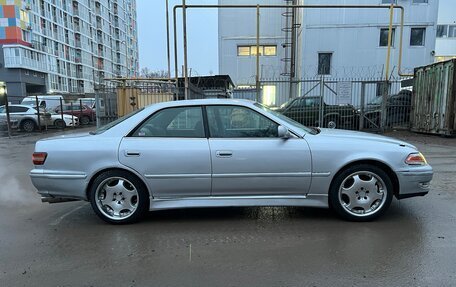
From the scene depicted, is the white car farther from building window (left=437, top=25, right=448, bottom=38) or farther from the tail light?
building window (left=437, top=25, right=448, bottom=38)

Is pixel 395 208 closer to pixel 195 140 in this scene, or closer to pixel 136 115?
pixel 195 140

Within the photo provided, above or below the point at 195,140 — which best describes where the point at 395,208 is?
below

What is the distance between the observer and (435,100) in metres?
13.0

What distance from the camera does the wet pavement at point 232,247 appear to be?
326 cm

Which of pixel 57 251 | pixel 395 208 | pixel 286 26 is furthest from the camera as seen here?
pixel 286 26

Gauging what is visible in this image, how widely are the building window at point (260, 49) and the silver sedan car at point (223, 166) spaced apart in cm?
2278

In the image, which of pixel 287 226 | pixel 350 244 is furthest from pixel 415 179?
pixel 287 226

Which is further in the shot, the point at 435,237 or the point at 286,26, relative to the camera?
the point at 286,26

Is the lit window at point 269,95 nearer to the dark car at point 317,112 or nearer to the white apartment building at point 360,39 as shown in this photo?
the white apartment building at point 360,39

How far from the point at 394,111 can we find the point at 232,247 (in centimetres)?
1316

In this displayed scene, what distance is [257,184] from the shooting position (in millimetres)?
4445

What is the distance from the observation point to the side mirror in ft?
14.3

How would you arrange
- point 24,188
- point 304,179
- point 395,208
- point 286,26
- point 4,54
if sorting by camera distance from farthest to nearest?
point 4,54 → point 286,26 → point 24,188 → point 395,208 → point 304,179

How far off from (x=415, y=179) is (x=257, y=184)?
1.91 m
